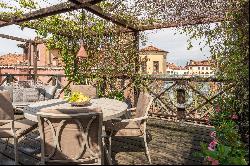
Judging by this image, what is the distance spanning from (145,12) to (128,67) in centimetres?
173

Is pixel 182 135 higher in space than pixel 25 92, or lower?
lower

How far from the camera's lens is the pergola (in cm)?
573

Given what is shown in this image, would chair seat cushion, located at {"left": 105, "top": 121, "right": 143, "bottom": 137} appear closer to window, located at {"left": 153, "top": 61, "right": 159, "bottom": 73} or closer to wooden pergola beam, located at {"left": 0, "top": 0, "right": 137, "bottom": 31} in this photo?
wooden pergola beam, located at {"left": 0, "top": 0, "right": 137, "bottom": 31}

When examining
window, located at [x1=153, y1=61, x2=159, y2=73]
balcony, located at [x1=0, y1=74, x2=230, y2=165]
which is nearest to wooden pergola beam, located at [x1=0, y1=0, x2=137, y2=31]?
balcony, located at [x1=0, y1=74, x2=230, y2=165]

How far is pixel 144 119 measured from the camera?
3979 millimetres

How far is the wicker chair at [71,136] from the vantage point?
285 centimetres

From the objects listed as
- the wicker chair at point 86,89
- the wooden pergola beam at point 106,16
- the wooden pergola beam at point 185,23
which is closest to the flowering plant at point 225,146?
the wooden pergola beam at point 185,23

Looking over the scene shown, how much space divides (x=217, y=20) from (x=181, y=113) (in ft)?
7.47

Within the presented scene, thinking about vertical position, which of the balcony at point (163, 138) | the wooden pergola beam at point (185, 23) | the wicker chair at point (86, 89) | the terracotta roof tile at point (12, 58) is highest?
the terracotta roof tile at point (12, 58)

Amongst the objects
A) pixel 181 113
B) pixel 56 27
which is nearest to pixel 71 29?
pixel 56 27

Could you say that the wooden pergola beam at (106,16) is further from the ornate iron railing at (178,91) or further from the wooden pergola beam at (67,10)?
the ornate iron railing at (178,91)

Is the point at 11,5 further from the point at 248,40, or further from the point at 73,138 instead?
the point at 248,40

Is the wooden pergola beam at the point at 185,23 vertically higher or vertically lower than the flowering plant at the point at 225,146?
higher

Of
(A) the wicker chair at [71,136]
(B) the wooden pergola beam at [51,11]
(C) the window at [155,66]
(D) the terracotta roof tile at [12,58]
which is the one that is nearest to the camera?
(A) the wicker chair at [71,136]
